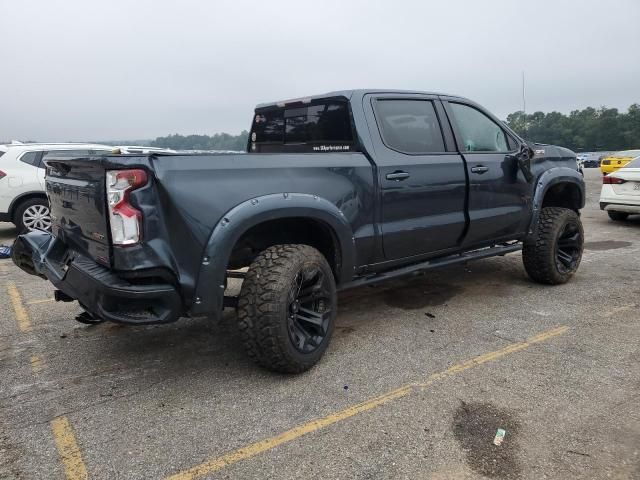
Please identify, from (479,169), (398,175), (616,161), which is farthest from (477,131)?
(616,161)

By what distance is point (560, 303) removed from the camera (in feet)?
15.5

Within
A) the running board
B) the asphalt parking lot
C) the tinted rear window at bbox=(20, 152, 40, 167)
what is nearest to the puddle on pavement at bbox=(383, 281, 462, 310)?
the asphalt parking lot

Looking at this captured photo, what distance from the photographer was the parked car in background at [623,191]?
354 inches

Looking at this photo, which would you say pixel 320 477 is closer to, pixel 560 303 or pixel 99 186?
pixel 99 186

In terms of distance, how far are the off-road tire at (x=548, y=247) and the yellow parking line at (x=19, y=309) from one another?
4.66 m

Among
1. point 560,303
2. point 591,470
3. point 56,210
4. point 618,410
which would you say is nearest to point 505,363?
point 618,410

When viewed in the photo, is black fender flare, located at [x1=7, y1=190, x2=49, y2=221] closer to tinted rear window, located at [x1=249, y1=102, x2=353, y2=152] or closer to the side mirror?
tinted rear window, located at [x1=249, y1=102, x2=353, y2=152]

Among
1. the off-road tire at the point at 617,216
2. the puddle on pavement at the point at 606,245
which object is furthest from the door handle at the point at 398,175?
the off-road tire at the point at 617,216

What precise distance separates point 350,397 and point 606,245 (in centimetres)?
618

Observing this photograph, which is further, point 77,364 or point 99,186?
point 77,364

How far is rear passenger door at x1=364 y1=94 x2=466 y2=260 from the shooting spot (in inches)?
149

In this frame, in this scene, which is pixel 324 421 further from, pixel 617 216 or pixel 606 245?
pixel 617 216

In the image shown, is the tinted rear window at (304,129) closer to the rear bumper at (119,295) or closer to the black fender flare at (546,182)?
the rear bumper at (119,295)

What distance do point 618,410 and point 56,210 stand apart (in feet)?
12.4
